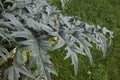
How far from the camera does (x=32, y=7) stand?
233 centimetres

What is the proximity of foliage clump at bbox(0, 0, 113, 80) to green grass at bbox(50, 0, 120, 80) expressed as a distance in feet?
4.51

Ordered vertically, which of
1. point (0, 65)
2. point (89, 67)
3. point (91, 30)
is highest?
point (91, 30)

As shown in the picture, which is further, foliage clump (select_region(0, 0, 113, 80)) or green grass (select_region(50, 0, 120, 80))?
green grass (select_region(50, 0, 120, 80))

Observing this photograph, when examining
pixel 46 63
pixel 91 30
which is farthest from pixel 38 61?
pixel 91 30

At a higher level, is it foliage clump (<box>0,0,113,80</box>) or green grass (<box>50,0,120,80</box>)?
foliage clump (<box>0,0,113,80</box>)

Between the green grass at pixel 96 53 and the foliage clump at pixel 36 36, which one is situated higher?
the foliage clump at pixel 36 36

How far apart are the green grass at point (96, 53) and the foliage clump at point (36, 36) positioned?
1.37 m

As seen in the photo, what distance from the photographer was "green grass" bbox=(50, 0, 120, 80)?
144 inches

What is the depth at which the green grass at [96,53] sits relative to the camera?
366 cm

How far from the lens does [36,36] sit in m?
1.87

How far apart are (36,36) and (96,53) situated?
7.32 feet

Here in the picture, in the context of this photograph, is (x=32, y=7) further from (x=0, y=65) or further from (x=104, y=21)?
(x=104, y=21)

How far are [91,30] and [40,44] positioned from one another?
20.5 inches

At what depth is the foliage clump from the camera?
70.6 inches
